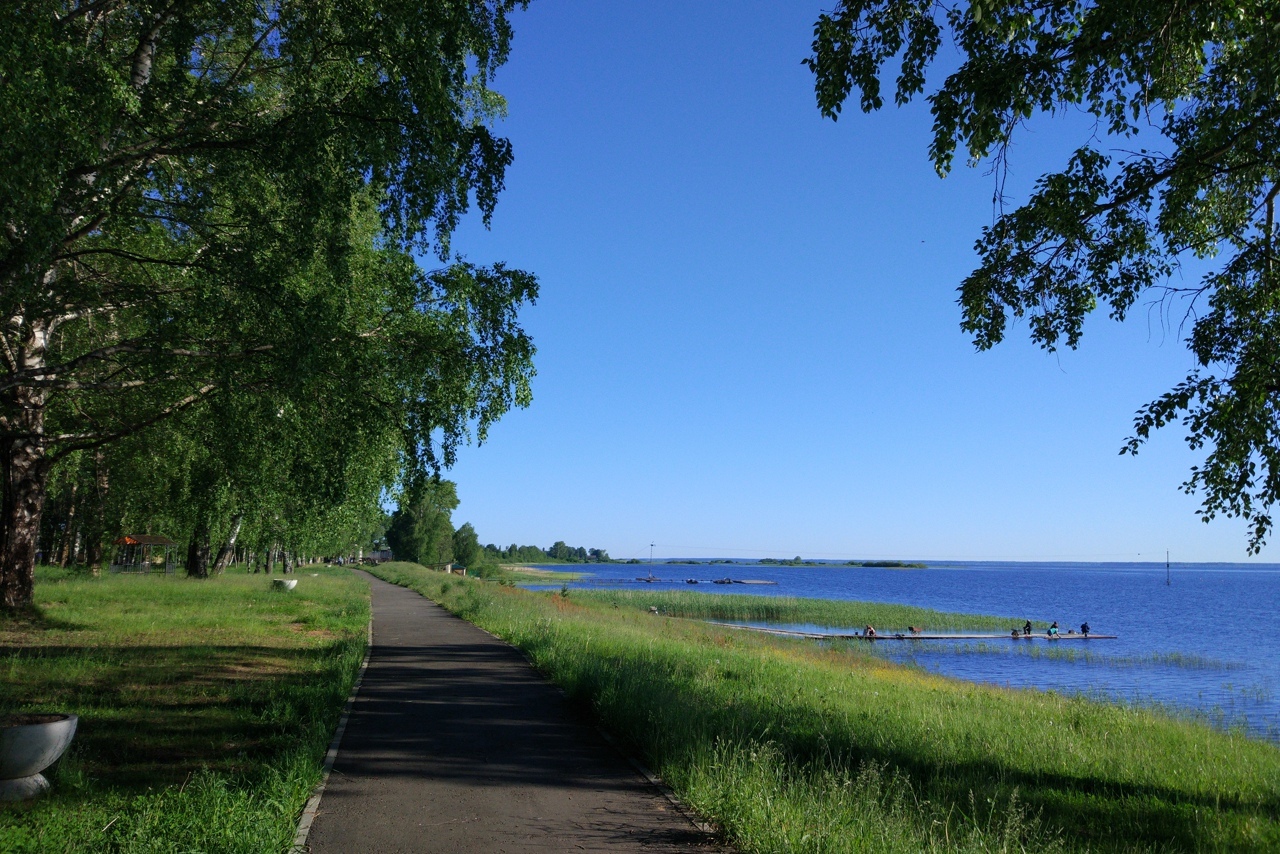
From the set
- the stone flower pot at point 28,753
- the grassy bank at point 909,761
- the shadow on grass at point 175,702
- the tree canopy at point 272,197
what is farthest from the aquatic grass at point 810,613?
the stone flower pot at point 28,753

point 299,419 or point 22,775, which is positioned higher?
point 299,419

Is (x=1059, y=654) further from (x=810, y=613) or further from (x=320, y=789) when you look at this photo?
(x=320, y=789)

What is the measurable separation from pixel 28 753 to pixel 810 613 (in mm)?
48557

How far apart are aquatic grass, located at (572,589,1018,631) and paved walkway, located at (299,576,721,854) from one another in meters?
32.2

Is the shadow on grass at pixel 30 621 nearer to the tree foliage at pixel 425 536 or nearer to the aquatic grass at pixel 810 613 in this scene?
the aquatic grass at pixel 810 613

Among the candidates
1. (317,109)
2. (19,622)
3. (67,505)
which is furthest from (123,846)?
(67,505)

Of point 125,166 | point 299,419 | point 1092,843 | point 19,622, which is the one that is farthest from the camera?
point 19,622

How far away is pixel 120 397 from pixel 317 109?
11.1 metres

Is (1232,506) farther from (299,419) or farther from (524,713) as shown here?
(299,419)

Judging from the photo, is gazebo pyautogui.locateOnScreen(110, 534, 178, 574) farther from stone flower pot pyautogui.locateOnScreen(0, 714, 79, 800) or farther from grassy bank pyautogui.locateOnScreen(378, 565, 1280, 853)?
stone flower pot pyautogui.locateOnScreen(0, 714, 79, 800)

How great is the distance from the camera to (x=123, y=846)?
5.38m

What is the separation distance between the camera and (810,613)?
2044 inches

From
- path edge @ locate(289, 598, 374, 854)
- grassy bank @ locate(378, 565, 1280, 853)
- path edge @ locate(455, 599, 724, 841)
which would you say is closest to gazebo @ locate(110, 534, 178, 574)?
path edge @ locate(289, 598, 374, 854)

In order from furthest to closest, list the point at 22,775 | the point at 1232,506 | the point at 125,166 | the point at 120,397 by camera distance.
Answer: the point at 120,397 < the point at 125,166 < the point at 1232,506 < the point at 22,775
